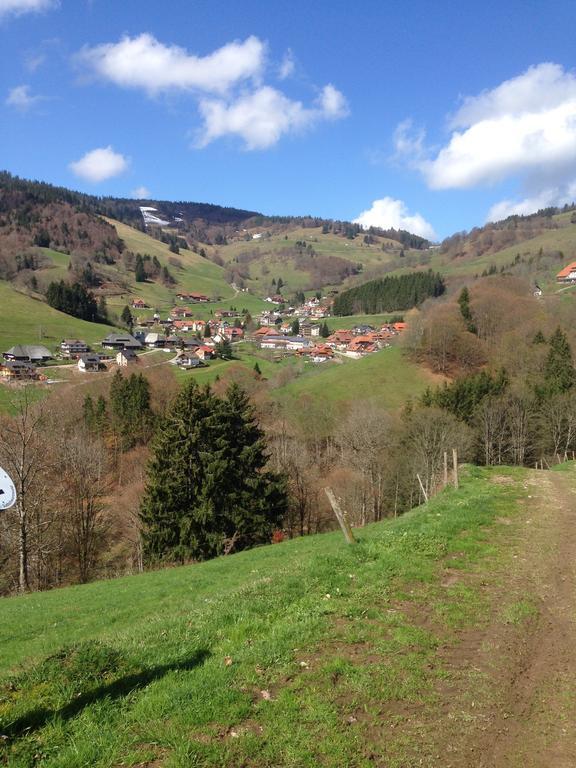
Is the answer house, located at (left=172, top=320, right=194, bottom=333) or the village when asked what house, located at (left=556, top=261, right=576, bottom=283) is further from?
house, located at (left=172, top=320, right=194, bottom=333)

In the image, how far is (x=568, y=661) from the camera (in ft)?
25.4

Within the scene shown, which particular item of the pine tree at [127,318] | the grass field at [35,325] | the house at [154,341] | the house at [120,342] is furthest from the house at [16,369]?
the pine tree at [127,318]

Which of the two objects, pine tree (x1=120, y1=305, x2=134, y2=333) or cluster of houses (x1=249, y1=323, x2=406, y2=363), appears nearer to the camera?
cluster of houses (x1=249, y1=323, x2=406, y2=363)

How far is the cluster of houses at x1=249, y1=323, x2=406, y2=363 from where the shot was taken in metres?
145

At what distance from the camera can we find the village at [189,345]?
12000cm

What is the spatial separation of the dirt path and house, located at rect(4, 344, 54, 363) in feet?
419

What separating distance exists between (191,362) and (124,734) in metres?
125

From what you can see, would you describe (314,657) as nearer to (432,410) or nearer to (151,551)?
(151,551)

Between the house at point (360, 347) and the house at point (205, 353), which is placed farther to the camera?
the house at point (360, 347)

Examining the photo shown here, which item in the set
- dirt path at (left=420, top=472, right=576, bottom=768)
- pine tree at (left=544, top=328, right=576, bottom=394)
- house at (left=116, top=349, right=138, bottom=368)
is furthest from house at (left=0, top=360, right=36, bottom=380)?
dirt path at (left=420, top=472, right=576, bottom=768)

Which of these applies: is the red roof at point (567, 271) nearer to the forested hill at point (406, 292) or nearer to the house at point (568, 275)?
the house at point (568, 275)

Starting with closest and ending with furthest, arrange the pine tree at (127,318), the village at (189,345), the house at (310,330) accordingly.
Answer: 1. the village at (189,345)
2. the pine tree at (127,318)
3. the house at (310,330)

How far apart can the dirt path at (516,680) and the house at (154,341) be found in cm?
15460

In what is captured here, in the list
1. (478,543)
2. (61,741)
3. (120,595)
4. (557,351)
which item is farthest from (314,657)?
(557,351)
